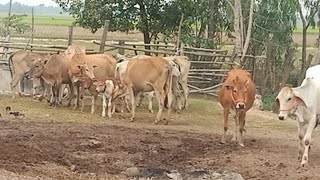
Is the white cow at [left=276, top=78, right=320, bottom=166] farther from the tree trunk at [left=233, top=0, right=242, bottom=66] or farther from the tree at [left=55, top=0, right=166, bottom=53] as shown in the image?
the tree at [left=55, top=0, right=166, bottom=53]

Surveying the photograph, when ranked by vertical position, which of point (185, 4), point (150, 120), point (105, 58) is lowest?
point (150, 120)

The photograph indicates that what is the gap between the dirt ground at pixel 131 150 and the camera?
31.2 ft

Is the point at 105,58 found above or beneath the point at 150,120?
above

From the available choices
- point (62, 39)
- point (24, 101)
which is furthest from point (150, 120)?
point (62, 39)

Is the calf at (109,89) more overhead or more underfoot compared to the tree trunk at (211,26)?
more underfoot

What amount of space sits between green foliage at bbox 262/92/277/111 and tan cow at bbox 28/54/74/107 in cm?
652

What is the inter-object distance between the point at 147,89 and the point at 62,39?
24.9 m

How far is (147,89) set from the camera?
611 inches

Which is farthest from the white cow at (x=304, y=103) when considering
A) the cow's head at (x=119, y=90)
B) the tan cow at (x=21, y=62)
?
the tan cow at (x=21, y=62)

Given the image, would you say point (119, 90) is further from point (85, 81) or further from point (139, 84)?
point (85, 81)

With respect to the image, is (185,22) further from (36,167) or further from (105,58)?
(36,167)

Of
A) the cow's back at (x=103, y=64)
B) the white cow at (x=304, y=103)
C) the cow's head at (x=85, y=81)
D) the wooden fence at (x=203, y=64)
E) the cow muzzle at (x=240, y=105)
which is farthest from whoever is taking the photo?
the wooden fence at (x=203, y=64)

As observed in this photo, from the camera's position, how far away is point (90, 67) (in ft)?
55.2

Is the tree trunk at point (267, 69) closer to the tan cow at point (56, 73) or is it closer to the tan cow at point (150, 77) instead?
the tan cow at point (56, 73)
